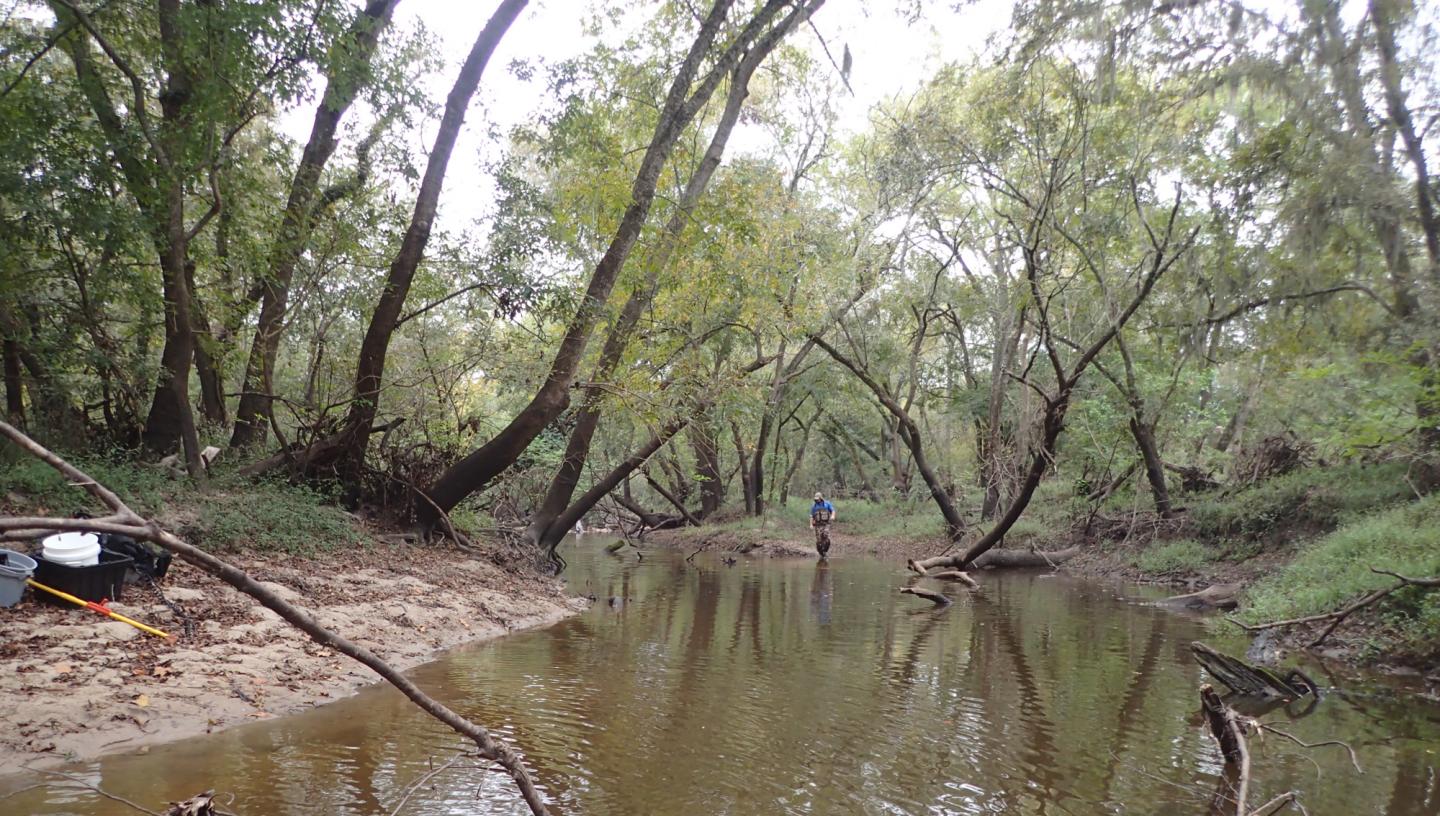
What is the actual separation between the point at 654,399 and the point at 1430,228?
11.0 meters

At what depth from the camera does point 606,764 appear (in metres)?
5.36

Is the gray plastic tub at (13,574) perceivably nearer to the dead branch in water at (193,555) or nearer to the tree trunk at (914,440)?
the dead branch in water at (193,555)

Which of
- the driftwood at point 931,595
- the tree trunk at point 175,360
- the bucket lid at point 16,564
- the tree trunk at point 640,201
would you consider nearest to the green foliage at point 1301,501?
the driftwood at point 931,595

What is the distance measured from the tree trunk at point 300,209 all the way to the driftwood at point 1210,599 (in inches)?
560

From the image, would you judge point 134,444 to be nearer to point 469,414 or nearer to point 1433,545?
point 469,414

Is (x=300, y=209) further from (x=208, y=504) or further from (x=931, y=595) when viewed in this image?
(x=931, y=595)

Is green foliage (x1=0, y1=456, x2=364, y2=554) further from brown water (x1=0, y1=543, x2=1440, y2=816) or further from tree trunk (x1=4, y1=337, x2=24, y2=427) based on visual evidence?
brown water (x1=0, y1=543, x2=1440, y2=816)

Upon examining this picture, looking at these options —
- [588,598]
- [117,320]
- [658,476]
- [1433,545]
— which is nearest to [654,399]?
[588,598]

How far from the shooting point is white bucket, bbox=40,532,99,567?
248 inches

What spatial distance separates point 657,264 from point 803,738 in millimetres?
Answer: 8688

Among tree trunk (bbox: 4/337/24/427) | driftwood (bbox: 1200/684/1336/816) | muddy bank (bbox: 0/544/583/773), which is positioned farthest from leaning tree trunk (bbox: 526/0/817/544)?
driftwood (bbox: 1200/684/1336/816)

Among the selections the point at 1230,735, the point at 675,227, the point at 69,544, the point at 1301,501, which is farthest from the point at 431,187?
the point at 1301,501

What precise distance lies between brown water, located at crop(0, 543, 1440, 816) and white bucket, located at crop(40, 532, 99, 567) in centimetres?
222

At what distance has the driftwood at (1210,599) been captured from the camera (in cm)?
A: 1276
